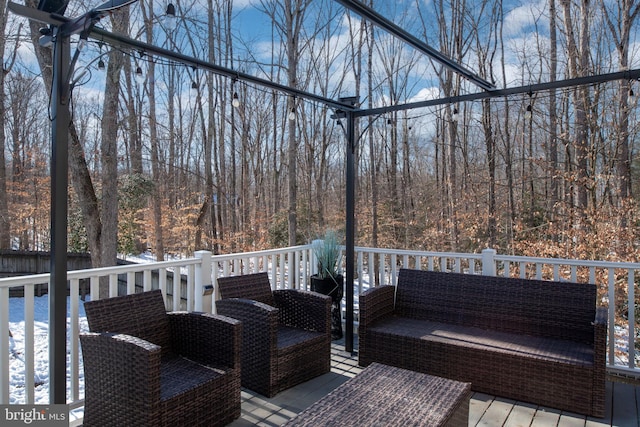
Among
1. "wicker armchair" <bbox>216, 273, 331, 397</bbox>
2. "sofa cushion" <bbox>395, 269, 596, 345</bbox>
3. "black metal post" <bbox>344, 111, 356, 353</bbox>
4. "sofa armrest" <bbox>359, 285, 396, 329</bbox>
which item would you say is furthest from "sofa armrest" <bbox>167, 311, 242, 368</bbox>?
"sofa cushion" <bbox>395, 269, 596, 345</bbox>

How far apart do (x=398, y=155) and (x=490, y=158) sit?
3055 millimetres

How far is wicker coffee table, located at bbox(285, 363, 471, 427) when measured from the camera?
75.0 inches

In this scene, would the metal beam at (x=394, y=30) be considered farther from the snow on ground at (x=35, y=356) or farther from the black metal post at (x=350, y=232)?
the snow on ground at (x=35, y=356)

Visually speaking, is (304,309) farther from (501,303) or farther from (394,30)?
(394,30)

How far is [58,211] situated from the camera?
7.36ft

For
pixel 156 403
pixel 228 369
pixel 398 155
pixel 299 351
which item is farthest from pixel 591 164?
pixel 156 403

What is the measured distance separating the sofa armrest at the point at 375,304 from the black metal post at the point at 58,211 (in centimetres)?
215

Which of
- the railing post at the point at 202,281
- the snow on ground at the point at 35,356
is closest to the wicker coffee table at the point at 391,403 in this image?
the railing post at the point at 202,281

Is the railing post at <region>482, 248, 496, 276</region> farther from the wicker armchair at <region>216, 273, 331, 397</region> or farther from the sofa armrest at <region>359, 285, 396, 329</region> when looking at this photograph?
the wicker armchair at <region>216, 273, 331, 397</region>

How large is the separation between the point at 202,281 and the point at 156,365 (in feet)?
4.89

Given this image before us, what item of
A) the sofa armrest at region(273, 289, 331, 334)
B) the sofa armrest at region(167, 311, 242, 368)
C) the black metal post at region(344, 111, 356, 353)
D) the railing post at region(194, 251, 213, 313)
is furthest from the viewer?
the black metal post at region(344, 111, 356, 353)

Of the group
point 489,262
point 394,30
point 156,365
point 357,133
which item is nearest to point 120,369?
point 156,365

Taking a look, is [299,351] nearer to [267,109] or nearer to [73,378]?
[73,378]

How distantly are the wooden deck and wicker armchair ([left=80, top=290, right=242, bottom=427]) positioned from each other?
226 mm
